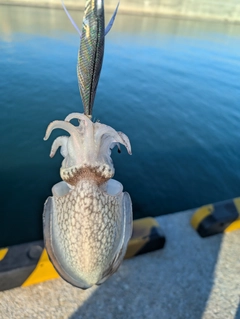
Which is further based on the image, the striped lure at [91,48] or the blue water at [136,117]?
the blue water at [136,117]

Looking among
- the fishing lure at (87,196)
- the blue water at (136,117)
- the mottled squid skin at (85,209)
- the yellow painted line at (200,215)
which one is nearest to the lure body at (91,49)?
the fishing lure at (87,196)

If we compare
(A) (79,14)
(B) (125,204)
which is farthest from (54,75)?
(A) (79,14)

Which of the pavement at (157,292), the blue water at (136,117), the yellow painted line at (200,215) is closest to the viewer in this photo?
the pavement at (157,292)

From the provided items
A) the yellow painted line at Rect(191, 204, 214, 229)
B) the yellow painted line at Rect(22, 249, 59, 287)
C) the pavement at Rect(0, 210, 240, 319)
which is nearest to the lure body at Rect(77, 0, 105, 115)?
the yellow painted line at Rect(22, 249, 59, 287)

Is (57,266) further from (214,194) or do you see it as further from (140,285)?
(214,194)

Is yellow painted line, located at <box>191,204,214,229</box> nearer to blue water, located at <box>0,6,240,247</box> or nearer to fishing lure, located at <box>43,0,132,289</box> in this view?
blue water, located at <box>0,6,240,247</box>

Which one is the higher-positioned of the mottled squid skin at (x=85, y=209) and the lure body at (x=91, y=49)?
the lure body at (x=91, y=49)

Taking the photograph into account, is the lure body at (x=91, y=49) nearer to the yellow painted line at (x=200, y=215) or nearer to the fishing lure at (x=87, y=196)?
the fishing lure at (x=87, y=196)
